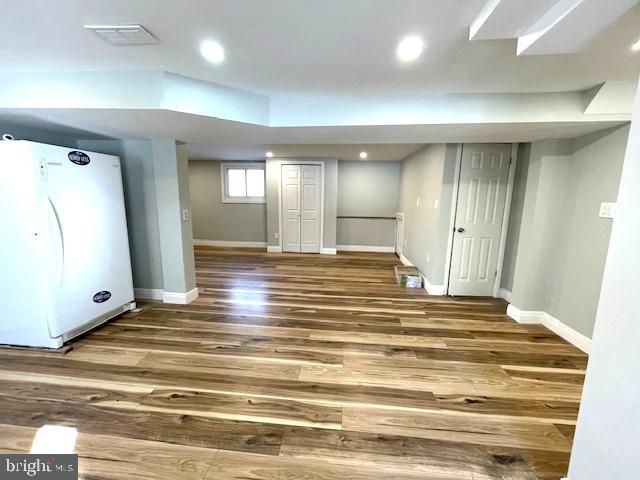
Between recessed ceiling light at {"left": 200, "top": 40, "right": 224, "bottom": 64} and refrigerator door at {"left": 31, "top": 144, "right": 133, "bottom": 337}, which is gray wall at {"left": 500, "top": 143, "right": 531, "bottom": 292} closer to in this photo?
recessed ceiling light at {"left": 200, "top": 40, "right": 224, "bottom": 64}

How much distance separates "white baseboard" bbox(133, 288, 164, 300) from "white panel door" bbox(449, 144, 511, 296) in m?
3.79

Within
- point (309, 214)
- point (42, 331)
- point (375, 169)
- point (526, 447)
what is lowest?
point (526, 447)

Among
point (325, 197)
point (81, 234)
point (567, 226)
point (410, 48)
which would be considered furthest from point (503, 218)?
point (81, 234)

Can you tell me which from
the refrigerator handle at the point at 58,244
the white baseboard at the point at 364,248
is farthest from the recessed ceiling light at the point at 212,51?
the white baseboard at the point at 364,248

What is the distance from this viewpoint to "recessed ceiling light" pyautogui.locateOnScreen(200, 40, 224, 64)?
53.9 inches

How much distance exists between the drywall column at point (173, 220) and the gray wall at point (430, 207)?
3.18 meters

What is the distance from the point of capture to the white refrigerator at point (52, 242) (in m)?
1.89

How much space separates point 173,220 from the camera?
2.91 m

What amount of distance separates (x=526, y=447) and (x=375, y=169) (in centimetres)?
534

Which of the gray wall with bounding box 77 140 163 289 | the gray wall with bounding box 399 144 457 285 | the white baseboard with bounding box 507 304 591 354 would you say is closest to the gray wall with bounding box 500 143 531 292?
the white baseboard with bounding box 507 304 591 354

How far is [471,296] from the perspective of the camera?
11.2ft

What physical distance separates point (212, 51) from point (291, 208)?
446 cm

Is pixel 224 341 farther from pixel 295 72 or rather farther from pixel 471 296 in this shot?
pixel 471 296

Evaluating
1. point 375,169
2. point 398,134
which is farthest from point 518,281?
point 375,169
